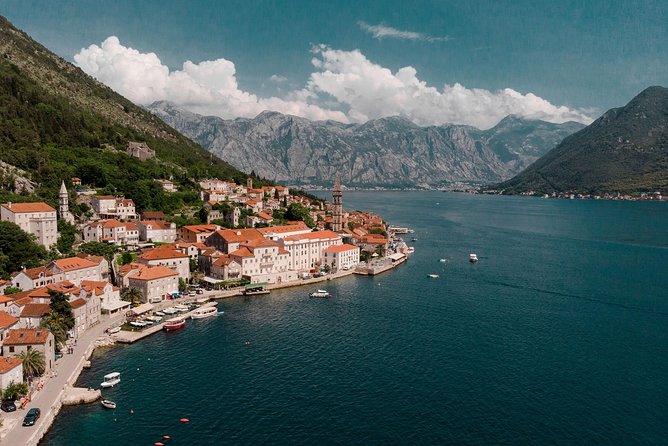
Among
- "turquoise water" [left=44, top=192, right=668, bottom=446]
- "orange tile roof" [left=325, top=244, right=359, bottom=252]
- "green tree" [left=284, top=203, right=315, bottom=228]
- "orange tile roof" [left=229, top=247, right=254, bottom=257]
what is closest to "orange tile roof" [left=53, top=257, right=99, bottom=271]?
"turquoise water" [left=44, top=192, right=668, bottom=446]

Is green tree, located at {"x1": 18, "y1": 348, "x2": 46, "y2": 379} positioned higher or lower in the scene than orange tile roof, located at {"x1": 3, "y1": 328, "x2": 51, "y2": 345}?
lower

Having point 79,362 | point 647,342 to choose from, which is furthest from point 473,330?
point 79,362

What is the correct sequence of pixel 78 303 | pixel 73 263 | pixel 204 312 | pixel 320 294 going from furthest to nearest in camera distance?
pixel 320 294 → pixel 204 312 → pixel 73 263 → pixel 78 303

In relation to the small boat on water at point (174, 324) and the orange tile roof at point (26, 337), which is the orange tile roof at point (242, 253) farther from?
the orange tile roof at point (26, 337)

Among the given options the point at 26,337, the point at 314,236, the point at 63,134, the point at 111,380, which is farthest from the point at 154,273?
the point at 63,134

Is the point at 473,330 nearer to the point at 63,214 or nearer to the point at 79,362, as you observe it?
the point at 79,362

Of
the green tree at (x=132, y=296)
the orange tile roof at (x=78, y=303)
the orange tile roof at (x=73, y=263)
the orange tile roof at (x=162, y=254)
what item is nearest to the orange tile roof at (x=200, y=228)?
the orange tile roof at (x=162, y=254)

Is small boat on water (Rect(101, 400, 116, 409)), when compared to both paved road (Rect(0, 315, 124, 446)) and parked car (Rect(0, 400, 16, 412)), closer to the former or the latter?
paved road (Rect(0, 315, 124, 446))

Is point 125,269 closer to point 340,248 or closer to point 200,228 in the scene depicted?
point 200,228
